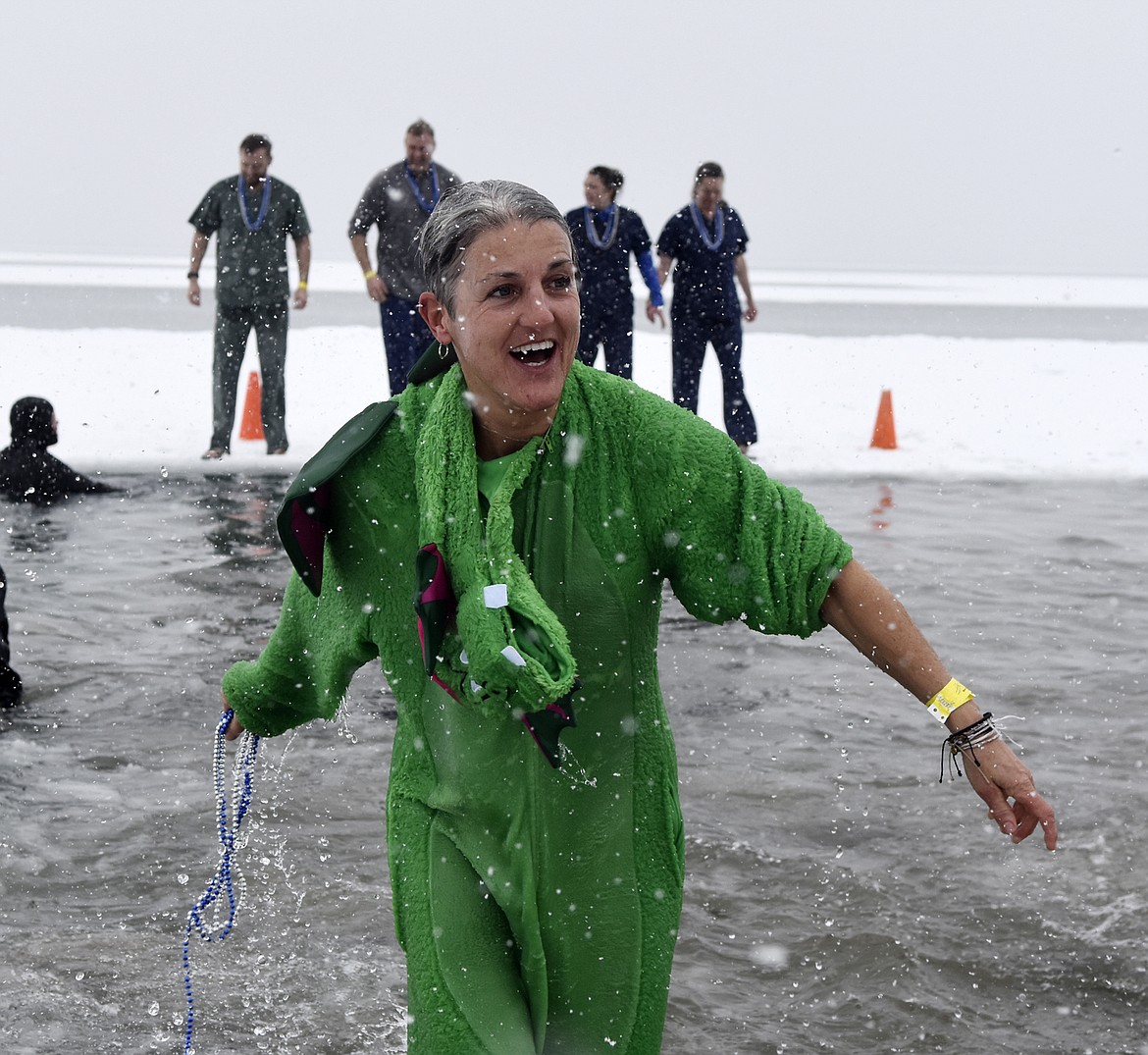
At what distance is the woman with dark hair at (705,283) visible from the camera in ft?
39.9

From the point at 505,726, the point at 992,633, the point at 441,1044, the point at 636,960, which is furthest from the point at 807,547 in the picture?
the point at 992,633

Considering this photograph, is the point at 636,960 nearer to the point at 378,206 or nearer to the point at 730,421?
the point at 378,206

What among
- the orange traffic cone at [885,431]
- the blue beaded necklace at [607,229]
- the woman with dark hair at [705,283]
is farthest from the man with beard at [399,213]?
the orange traffic cone at [885,431]

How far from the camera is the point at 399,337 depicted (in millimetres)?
11484

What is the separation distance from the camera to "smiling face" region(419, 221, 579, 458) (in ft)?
8.00

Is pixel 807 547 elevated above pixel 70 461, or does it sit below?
above

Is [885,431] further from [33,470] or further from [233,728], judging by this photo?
[233,728]

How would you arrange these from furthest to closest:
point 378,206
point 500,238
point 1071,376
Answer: point 1071,376 < point 378,206 < point 500,238

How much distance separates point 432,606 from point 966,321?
33.4 metres

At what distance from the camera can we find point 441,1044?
2.56 meters

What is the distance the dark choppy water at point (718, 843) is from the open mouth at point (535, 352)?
231 centimetres

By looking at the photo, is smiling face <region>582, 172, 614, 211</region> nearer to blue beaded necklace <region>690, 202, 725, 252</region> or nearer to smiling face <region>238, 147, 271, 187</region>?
blue beaded necklace <region>690, 202, 725, 252</region>

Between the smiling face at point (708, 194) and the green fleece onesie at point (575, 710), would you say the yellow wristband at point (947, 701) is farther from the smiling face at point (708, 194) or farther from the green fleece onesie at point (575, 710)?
the smiling face at point (708, 194)

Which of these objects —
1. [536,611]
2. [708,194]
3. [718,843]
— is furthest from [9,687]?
[708,194]
